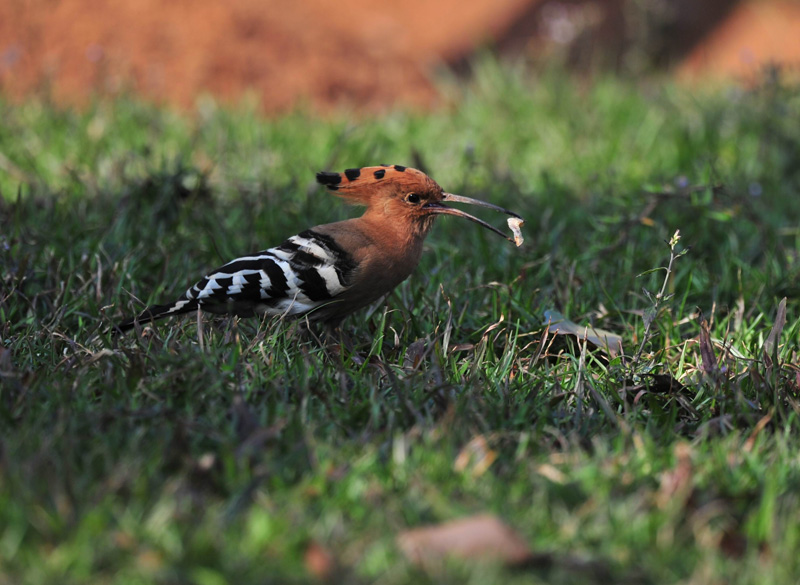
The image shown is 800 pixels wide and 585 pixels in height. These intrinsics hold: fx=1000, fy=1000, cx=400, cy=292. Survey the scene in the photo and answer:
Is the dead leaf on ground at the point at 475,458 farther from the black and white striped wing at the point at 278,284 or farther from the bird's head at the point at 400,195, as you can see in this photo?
the bird's head at the point at 400,195

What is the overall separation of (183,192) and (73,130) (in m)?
1.35

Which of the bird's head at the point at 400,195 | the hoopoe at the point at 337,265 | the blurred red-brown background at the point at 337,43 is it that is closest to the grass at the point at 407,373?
the hoopoe at the point at 337,265

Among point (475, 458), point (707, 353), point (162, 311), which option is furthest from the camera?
point (162, 311)

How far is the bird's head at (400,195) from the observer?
347 cm

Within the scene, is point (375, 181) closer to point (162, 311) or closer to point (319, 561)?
point (162, 311)

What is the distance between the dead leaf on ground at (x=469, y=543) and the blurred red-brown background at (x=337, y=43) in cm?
455

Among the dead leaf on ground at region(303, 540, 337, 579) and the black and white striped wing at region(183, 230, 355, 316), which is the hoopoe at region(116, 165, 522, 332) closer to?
the black and white striped wing at region(183, 230, 355, 316)

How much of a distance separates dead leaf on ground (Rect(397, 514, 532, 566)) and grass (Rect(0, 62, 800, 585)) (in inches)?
1.2

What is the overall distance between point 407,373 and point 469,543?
1.08 metres

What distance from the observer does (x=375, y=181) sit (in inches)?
138

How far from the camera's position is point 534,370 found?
323cm

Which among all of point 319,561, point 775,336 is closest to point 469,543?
point 319,561

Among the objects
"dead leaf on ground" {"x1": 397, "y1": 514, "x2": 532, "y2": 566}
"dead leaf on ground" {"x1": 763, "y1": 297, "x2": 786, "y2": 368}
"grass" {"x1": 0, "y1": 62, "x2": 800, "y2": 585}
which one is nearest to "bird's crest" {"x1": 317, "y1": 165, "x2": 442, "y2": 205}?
"grass" {"x1": 0, "y1": 62, "x2": 800, "y2": 585}

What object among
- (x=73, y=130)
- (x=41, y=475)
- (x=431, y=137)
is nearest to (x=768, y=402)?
(x=41, y=475)
